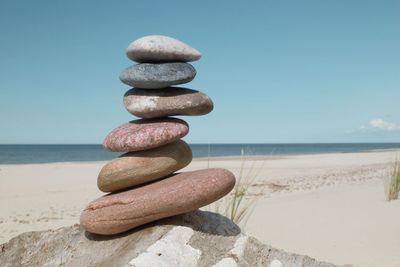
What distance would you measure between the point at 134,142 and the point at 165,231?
3.07 ft

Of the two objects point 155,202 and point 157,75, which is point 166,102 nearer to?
point 157,75

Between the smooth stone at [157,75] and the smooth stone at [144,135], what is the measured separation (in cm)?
43

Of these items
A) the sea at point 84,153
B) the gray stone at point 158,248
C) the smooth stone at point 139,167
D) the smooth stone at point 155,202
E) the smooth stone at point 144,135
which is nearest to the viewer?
the gray stone at point 158,248

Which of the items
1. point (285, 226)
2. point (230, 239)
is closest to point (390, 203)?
point (285, 226)

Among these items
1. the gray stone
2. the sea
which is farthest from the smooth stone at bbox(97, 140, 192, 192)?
the sea

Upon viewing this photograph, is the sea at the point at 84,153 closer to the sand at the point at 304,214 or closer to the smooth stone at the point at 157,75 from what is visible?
the sand at the point at 304,214

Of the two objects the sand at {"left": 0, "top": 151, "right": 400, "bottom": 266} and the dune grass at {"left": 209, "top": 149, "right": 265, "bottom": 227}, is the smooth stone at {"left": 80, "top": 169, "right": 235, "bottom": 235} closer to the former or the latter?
the dune grass at {"left": 209, "top": 149, "right": 265, "bottom": 227}

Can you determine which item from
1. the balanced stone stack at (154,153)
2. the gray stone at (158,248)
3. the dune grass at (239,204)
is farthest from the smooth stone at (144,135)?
the dune grass at (239,204)

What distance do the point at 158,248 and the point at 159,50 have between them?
6.59 ft

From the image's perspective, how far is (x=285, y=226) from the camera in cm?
676

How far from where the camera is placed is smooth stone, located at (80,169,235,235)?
10.5ft

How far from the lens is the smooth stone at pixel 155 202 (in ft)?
10.5

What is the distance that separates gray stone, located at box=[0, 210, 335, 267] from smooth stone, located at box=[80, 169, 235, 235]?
Result: 18cm

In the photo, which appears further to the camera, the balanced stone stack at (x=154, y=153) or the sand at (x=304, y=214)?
the sand at (x=304, y=214)
